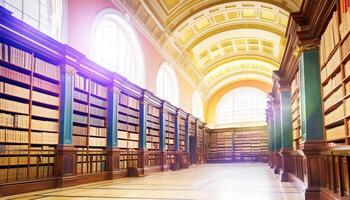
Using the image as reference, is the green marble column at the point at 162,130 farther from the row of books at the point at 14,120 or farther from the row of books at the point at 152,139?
the row of books at the point at 14,120

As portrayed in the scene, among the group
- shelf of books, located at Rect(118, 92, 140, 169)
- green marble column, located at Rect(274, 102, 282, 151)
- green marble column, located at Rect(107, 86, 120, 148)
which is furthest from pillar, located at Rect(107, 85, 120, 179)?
green marble column, located at Rect(274, 102, 282, 151)

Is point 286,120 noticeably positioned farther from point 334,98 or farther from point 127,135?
point 127,135

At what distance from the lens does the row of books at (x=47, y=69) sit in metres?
7.06

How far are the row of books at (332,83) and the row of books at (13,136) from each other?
17.4 feet

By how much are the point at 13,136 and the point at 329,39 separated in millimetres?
5440

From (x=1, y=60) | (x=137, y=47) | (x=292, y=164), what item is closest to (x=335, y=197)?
(x=292, y=164)

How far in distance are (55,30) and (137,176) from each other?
207 inches

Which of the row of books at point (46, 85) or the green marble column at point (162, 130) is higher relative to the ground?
the row of books at point (46, 85)

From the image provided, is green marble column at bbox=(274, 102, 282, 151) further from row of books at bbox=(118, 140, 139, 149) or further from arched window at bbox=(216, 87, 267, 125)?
arched window at bbox=(216, 87, 267, 125)

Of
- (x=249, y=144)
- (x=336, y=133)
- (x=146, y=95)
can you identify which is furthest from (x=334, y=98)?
(x=249, y=144)

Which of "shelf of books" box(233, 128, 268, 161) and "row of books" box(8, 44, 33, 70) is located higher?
"row of books" box(8, 44, 33, 70)

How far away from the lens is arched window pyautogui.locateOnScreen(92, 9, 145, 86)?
36.1 feet

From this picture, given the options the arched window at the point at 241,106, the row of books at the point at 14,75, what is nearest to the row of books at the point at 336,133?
the row of books at the point at 14,75

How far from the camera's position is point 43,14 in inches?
325
